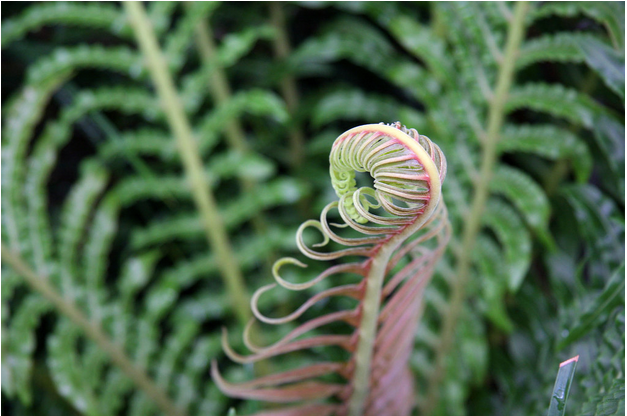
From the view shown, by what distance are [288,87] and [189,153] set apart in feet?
0.70

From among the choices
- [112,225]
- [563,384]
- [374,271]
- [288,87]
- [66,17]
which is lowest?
[563,384]

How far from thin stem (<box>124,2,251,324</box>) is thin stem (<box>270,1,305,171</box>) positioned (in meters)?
0.16

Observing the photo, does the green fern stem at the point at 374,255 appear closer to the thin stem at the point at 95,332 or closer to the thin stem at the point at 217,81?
the thin stem at the point at 95,332

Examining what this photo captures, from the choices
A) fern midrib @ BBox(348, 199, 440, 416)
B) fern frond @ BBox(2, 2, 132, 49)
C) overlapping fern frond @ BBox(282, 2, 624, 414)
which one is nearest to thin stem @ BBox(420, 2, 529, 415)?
overlapping fern frond @ BBox(282, 2, 624, 414)

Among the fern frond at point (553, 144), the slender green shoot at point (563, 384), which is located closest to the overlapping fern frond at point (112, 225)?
the fern frond at point (553, 144)

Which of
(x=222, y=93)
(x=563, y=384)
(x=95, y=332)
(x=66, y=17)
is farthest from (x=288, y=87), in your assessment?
(x=563, y=384)

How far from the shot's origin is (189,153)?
2.38 feet

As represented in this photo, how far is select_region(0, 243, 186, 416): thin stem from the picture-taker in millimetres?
627

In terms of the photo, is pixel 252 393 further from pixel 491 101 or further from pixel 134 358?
pixel 491 101

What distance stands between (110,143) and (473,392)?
25.2 inches

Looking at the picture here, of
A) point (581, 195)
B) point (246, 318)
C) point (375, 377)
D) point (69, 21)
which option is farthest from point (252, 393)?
point (69, 21)

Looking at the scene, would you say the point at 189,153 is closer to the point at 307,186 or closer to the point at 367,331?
the point at 307,186

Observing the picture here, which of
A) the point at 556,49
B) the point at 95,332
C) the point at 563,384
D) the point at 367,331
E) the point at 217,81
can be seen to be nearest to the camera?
the point at 563,384

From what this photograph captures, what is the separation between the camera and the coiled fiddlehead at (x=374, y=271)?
0.31 meters
